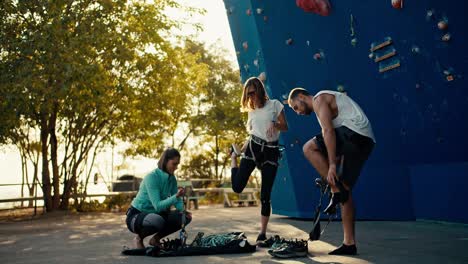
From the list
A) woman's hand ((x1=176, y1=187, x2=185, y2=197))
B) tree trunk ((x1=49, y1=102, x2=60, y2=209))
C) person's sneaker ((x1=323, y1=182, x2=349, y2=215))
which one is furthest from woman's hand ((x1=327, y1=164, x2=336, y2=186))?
tree trunk ((x1=49, y1=102, x2=60, y2=209))

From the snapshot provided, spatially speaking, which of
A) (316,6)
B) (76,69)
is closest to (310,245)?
(316,6)

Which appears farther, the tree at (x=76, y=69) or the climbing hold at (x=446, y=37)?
the tree at (x=76, y=69)

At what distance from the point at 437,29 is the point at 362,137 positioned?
178cm

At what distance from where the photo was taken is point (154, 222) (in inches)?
252

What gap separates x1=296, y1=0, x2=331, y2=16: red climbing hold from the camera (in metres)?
8.09

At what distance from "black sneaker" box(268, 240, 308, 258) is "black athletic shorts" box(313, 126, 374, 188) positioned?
2.30 feet

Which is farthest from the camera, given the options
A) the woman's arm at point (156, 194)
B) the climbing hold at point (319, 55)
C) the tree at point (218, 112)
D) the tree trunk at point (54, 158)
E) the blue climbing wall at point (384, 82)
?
the tree at point (218, 112)

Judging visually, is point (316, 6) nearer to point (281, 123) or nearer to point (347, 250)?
point (281, 123)

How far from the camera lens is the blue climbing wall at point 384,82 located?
7.06m

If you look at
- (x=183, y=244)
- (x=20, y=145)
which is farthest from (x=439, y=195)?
(x=20, y=145)

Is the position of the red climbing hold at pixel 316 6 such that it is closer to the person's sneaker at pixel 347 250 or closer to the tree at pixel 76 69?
the person's sneaker at pixel 347 250

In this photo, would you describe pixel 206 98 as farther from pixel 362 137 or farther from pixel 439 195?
pixel 362 137

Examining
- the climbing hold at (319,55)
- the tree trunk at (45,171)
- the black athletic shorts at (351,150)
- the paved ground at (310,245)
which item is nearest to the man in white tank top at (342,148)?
the black athletic shorts at (351,150)

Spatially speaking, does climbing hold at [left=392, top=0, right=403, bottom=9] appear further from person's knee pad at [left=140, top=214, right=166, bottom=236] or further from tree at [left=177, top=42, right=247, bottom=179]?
tree at [left=177, top=42, right=247, bottom=179]
